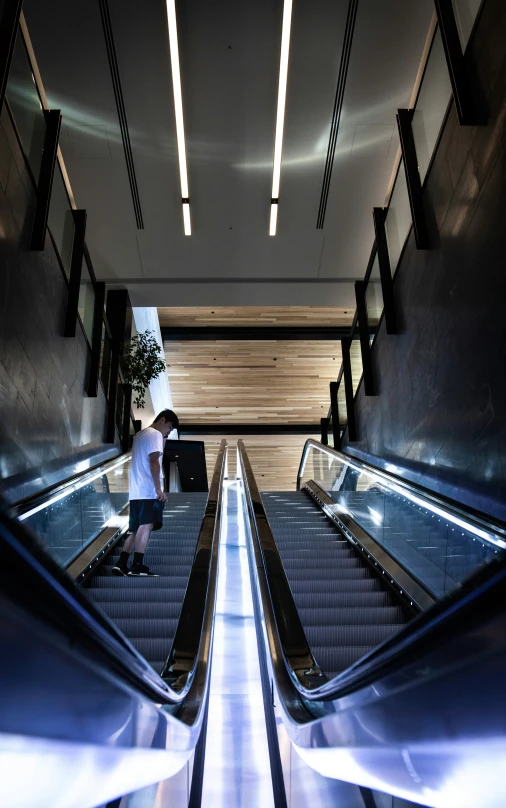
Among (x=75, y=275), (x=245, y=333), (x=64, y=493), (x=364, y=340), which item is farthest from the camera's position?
(x=245, y=333)

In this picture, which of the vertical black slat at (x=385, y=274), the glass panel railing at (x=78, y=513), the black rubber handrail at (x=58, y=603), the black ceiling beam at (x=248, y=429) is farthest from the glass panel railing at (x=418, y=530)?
the black ceiling beam at (x=248, y=429)

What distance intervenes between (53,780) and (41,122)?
606 centimetres

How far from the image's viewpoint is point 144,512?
5.26 meters

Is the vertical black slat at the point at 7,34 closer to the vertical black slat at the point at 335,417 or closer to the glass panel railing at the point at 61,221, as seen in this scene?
the glass panel railing at the point at 61,221

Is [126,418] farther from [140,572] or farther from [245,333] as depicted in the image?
[140,572]

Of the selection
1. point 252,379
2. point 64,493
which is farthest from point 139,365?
point 252,379

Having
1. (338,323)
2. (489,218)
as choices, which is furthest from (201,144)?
(338,323)

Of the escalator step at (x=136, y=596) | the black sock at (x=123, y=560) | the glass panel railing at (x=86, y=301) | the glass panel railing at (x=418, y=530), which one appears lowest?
the escalator step at (x=136, y=596)

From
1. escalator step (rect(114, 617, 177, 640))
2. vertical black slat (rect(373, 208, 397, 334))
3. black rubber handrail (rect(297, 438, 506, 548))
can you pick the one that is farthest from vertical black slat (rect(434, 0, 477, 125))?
escalator step (rect(114, 617, 177, 640))

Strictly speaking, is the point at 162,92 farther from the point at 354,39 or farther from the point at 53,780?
the point at 53,780

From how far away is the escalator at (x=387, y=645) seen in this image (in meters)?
0.95

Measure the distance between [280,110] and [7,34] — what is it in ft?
11.6

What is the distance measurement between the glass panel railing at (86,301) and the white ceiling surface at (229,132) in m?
1.32

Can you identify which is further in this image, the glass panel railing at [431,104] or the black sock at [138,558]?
the glass panel railing at [431,104]
